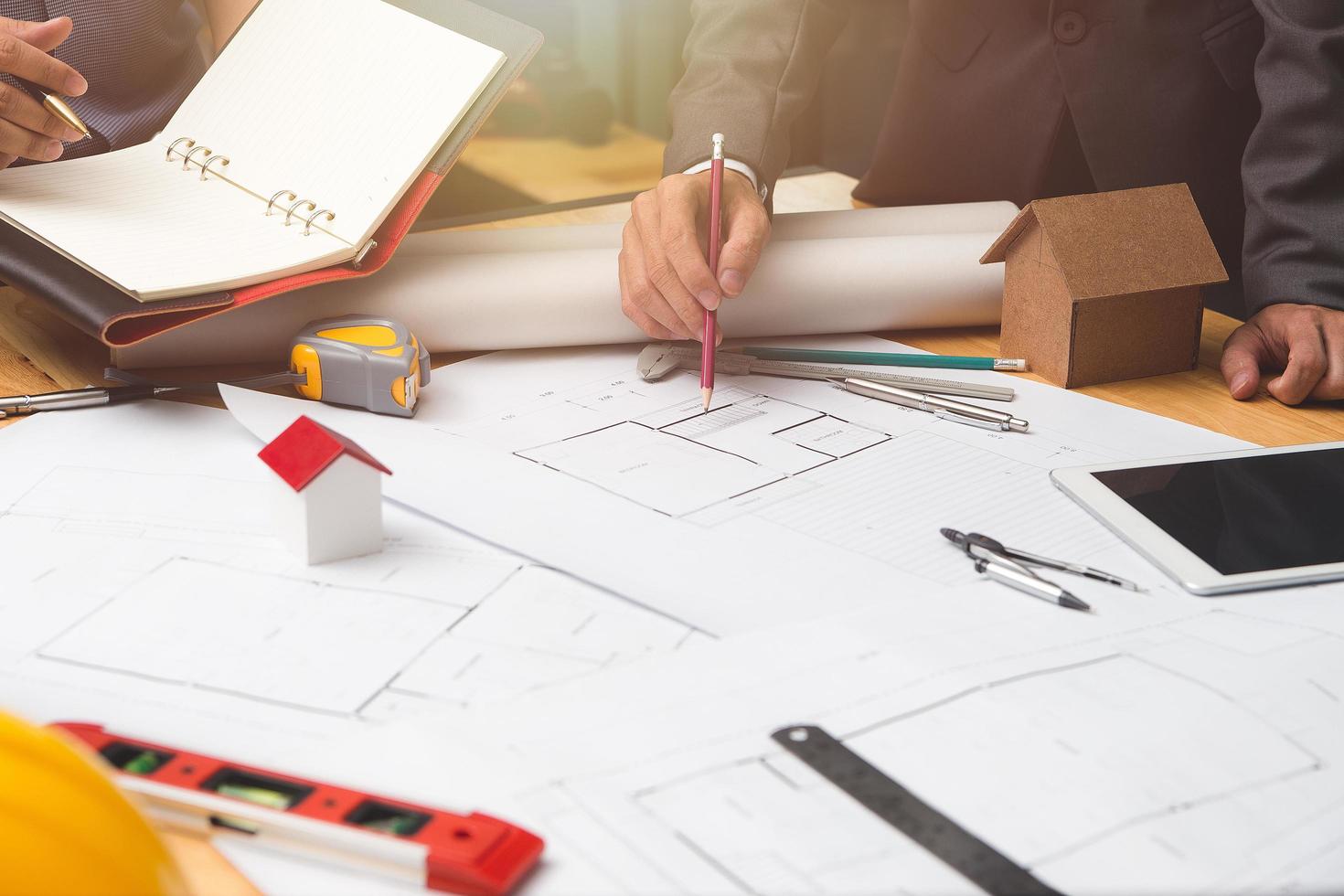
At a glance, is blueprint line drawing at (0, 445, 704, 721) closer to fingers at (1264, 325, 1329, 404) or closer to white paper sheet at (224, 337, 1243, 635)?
white paper sheet at (224, 337, 1243, 635)

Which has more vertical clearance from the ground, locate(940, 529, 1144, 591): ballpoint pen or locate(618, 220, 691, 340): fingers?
locate(618, 220, 691, 340): fingers

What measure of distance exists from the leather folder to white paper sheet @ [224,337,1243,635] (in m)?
0.08

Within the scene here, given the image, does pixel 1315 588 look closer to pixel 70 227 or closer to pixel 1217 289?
pixel 1217 289

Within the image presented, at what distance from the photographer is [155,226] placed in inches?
35.5

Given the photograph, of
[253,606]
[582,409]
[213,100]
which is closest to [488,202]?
[213,100]

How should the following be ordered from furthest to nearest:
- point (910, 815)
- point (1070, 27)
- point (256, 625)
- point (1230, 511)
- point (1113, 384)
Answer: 1. point (1070, 27)
2. point (1113, 384)
3. point (1230, 511)
4. point (256, 625)
5. point (910, 815)

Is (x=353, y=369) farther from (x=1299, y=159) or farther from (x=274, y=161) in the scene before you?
(x=1299, y=159)

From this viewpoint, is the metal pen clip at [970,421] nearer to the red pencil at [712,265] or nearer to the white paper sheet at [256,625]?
the red pencil at [712,265]

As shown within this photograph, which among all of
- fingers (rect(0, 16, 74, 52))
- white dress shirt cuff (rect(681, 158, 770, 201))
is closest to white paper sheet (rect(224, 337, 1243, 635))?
white dress shirt cuff (rect(681, 158, 770, 201))

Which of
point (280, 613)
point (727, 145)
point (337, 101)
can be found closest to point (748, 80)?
point (727, 145)

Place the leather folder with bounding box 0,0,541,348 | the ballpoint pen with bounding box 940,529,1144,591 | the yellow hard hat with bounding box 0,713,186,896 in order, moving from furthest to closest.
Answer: the leather folder with bounding box 0,0,541,348 → the ballpoint pen with bounding box 940,529,1144,591 → the yellow hard hat with bounding box 0,713,186,896

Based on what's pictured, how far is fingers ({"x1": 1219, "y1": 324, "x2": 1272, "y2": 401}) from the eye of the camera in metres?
0.90

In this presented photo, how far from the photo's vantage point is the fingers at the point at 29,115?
0.88m

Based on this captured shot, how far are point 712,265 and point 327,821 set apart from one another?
61 centimetres
